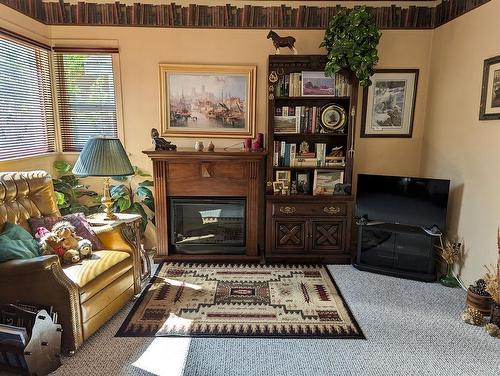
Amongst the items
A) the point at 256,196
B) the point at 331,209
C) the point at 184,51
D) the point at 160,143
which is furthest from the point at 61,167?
the point at 331,209

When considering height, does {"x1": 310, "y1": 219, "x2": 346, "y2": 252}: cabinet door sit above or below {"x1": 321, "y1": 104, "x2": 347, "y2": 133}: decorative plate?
below

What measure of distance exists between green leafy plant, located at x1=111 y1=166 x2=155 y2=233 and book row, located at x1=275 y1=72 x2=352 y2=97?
5.76ft

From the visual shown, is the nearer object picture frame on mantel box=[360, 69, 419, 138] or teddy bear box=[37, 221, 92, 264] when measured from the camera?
teddy bear box=[37, 221, 92, 264]

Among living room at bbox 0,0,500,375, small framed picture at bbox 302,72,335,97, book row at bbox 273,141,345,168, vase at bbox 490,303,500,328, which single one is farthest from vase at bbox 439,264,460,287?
small framed picture at bbox 302,72,335,97

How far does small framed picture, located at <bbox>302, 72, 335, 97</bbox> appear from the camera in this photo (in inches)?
138

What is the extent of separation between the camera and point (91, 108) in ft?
12.3

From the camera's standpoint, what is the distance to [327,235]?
3.66m

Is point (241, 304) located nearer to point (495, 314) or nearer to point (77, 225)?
point (77, 225)

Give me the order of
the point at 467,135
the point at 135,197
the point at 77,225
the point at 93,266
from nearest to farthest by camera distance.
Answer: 1. the point at 93,266
2. the point at 77,225
3. the point at 467,135
4. the point at 135,197

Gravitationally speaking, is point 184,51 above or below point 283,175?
above

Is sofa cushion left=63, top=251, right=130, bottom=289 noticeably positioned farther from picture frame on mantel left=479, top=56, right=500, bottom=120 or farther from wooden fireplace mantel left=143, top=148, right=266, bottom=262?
picture frame on mantel left=479, top=56, right=500, bottom=120

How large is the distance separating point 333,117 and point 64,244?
2.75 meters

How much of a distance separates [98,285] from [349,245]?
2522 millimetres

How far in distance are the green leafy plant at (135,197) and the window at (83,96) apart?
567 millimetres
